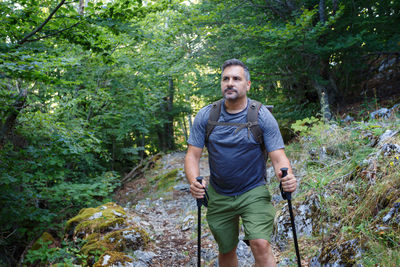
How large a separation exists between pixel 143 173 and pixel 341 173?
11594 mm

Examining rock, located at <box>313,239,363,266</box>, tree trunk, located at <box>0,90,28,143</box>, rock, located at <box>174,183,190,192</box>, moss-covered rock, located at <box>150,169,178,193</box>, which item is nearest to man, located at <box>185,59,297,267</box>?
rock, located at <box>313,239,363,266</box>

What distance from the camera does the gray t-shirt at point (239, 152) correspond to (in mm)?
2858

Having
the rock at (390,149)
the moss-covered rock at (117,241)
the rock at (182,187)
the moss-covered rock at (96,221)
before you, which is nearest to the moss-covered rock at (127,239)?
the moss-covered rock at (117,241)

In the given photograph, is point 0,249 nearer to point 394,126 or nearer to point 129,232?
point 129,232

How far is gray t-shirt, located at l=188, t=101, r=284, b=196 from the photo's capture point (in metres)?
2.86

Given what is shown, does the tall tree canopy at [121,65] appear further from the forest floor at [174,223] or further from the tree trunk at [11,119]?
the forest floor at [174,223]

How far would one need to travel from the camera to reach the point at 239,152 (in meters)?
2.88

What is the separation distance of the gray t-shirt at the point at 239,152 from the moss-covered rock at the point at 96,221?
3.10 meters

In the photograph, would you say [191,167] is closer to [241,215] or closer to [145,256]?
[241,215]

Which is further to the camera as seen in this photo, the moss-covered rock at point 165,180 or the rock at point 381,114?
the moss-covered rock at point 165,180

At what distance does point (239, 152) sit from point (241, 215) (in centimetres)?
67

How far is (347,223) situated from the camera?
3270 millimetres

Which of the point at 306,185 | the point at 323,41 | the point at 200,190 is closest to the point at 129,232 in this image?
the point at 200,190

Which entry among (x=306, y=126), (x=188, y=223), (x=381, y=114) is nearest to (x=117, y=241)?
(x=188, y=223)
